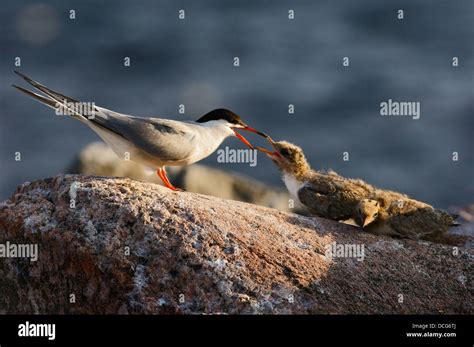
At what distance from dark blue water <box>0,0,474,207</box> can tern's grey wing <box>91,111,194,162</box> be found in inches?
348

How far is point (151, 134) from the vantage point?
8039mm

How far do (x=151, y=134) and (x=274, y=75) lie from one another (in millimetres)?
12649

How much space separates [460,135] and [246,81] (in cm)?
503

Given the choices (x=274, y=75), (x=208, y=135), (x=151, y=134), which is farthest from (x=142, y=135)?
(x=274, y=75)

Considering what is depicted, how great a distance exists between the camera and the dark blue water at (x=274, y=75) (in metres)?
18.0

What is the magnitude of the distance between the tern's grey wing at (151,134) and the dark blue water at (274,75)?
29.0 feet

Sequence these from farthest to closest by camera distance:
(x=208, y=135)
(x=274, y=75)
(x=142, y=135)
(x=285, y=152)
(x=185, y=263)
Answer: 1. (x=274, y=75)
2. (x=285, y=152)
3. (x=208, y=135)
4. (x=142, y=135)
5. (x=185, y=263)

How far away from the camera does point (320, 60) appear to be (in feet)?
69.1

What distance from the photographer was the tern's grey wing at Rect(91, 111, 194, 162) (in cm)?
802

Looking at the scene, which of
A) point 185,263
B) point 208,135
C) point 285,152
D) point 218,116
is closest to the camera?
point 185,263

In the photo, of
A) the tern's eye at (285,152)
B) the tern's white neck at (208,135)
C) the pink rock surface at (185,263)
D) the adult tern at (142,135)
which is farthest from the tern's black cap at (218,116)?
the pink rock surface at (185,263)

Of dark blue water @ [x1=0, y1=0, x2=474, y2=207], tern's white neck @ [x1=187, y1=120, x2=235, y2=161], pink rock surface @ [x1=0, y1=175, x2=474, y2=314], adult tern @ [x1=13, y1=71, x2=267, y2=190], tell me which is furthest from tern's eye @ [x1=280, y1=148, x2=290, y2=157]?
dark blue water @ [x1=0, y1=0, x2=474, y2=207]

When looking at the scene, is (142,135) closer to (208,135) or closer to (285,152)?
(208,135)
